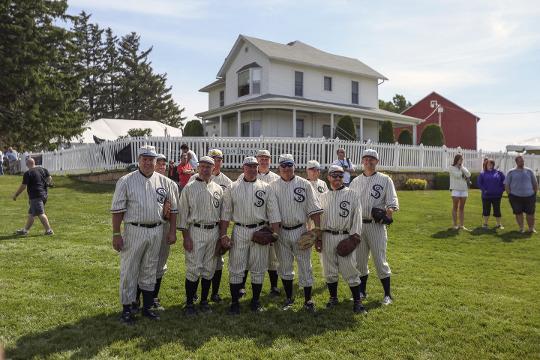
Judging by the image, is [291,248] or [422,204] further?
[422,204]

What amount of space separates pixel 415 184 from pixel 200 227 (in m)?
16.3

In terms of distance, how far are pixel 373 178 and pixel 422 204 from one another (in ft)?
33.2

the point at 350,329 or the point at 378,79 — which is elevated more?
the point at 378,79

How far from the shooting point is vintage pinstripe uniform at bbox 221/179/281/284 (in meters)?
5.88

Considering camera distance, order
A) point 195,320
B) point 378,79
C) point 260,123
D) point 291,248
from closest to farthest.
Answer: point 195,320 → point 291,248 → point 260,123 → point 378,79

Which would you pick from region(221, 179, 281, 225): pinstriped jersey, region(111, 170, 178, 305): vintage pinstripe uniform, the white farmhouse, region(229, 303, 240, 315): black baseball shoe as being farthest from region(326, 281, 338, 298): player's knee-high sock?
the white farmhouse

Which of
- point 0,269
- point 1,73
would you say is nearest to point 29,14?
point 1,73

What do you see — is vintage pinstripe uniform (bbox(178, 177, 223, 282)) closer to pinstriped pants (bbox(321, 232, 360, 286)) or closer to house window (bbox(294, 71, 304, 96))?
pinstriped pants (bbox(321, 232, 360, 286))


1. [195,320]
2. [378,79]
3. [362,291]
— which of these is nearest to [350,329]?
[362,291]

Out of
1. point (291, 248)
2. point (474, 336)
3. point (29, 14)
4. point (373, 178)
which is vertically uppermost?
point (29, 14)

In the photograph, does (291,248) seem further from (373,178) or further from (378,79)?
(378,79)

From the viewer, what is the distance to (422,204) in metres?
15.7

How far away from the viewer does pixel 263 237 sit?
18.8 ft

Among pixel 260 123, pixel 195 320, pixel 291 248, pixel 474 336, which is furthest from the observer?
pixel 260 123
